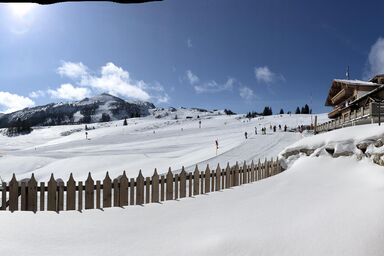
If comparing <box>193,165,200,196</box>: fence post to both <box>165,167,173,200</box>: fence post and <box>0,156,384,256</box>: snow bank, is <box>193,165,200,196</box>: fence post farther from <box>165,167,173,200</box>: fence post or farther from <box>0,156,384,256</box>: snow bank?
<box>0,156,384,256</box>: snow bank

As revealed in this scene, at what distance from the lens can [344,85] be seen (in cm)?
3816

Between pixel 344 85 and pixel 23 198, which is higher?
pixel 344 85

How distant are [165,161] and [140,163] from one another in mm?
2181

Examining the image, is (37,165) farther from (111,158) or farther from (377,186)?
(377,186)

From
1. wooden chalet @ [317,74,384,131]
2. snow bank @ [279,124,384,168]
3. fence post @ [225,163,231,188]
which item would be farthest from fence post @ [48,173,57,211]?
wooden chalet @ [317,74,384,131]

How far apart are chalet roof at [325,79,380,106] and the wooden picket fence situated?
29619 mm

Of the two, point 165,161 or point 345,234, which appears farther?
point 165,161

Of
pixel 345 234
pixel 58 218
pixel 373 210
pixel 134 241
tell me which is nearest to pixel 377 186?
pixel 373 210

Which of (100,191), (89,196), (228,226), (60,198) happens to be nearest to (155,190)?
(100,191)

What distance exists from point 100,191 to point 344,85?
36.1m

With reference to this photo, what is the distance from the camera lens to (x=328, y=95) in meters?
47.0

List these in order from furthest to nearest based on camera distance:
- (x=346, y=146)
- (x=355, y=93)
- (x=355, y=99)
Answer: (x=355, y=93) → (x=355, y=99) → (x=346, y=146)

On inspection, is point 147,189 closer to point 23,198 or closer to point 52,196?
point 52,196

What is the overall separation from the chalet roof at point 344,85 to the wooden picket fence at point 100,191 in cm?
2962
